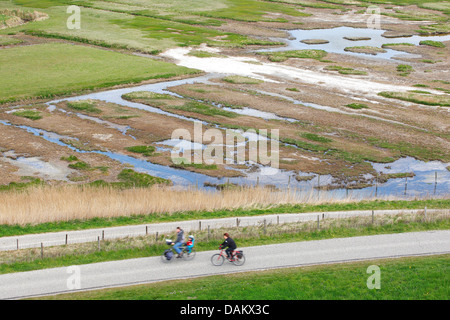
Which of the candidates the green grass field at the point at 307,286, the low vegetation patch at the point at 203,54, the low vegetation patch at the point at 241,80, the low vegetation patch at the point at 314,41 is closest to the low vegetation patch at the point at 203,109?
the low vegetation patch at the point at 241,80

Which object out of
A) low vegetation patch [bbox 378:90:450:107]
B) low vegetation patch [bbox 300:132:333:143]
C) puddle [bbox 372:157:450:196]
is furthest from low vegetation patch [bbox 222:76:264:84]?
puddle [bbox 372:157:450:196]

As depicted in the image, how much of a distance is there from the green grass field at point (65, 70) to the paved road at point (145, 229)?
36930 mm

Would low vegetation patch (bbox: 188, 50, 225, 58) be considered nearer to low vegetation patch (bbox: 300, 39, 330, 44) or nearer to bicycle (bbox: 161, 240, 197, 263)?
low vegetation patch (bbox: 300, 39, 330, 44)

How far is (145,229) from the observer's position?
3112 centimetres

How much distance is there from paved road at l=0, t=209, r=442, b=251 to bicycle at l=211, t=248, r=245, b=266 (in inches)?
197

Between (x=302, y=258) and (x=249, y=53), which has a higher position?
(x=249, y=53)

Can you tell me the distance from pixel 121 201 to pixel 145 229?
5216mm

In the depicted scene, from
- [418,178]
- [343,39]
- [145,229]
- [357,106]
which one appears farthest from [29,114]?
[343,39]

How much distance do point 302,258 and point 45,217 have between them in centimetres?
1625

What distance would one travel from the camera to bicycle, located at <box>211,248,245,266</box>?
2553 centimetres

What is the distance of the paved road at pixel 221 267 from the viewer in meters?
23.7
